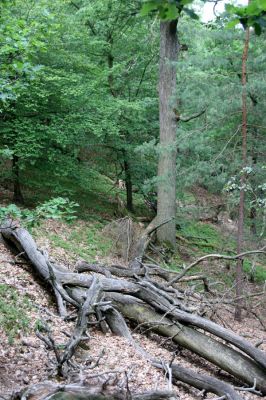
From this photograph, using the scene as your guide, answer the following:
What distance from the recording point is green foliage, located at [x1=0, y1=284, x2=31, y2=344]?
A: 5.36 m

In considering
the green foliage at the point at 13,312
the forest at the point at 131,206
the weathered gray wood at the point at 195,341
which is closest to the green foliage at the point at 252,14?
the forest at the point at 131,206

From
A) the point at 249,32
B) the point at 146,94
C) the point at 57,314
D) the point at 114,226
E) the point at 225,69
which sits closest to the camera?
the point at 57,314

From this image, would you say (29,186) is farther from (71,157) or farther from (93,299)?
(93,299)

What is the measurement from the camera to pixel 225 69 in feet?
34.4

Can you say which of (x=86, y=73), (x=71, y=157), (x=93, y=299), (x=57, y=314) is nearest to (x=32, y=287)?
(x=57, y=314)

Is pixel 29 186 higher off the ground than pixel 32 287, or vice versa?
pixel 29 186

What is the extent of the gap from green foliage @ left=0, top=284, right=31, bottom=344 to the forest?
2cm

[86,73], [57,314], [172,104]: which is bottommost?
[57,314]

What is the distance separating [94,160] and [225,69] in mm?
6388

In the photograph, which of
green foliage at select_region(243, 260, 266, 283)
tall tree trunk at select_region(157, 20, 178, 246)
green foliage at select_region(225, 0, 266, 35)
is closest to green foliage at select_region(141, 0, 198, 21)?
green foliage at select_region(225, 0, 266, 35)

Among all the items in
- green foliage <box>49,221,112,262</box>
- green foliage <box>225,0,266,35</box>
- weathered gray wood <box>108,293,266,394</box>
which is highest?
green foliage <box>225,0,266,35</box>

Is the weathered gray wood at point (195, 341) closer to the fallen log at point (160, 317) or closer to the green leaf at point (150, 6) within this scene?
the fallen log at point (160, 317)

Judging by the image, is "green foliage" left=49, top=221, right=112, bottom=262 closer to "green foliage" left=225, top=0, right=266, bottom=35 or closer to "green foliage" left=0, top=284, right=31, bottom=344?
"green foliage" left=0, top=284, right=31, bottom=344

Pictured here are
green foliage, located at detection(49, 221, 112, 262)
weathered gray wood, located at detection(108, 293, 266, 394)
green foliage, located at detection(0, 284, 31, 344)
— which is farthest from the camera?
green foliage, located at detection(49, 221, 112, 262)
